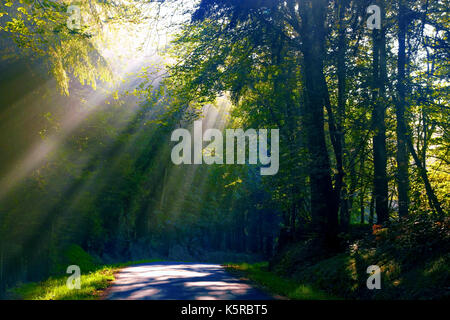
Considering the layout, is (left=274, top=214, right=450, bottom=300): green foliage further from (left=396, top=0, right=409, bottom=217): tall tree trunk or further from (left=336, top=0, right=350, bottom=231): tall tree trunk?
(left=396, top=0, right=409, bottom=217): tall tree trunk

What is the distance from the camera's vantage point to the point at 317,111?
43.8 feet

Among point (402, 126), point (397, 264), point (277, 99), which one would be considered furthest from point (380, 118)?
point (397, 264)

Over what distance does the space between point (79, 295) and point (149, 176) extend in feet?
92.0

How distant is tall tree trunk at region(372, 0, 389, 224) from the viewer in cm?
1401

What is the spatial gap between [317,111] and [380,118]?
2.58 m

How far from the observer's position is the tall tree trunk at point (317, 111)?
13.3 metres

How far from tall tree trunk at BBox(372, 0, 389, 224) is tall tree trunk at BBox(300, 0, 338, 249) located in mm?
2004

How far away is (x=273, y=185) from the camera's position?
14945mm

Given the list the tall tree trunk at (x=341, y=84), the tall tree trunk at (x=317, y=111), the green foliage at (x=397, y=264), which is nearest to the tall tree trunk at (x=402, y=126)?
the tall tree trunk at (x=341, y=84)

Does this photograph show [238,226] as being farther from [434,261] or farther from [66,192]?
[434,261]

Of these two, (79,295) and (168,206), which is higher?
(168,206)

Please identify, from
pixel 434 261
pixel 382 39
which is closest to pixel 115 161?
pixel 382 39

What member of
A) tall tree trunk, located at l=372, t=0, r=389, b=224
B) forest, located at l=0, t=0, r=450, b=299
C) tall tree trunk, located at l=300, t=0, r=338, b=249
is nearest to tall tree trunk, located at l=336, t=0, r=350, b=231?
forest, located at l=0, t=0, r=450, b=299

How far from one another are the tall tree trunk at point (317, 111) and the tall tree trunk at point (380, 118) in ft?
6.57
